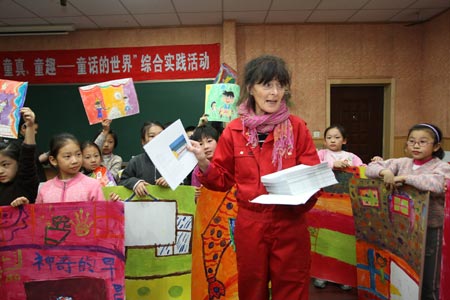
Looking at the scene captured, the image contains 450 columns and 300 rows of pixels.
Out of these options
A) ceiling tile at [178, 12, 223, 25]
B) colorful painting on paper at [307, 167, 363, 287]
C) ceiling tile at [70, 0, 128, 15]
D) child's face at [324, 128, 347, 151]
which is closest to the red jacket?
colorful painting on paper at [307, 167, 363, 287]

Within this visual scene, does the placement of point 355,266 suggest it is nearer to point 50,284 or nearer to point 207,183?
point 207,183

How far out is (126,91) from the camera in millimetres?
2598

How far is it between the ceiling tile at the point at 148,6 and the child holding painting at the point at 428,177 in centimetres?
354

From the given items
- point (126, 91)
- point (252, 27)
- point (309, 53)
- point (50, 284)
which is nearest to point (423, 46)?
point (309, 53)

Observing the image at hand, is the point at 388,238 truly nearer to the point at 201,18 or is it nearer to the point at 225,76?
the point at 225,76

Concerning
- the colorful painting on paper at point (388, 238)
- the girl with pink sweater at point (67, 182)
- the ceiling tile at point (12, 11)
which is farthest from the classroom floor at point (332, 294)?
the ceiling tile at point (12, 11)

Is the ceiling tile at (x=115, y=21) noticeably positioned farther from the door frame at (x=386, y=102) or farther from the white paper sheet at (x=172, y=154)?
the white paper sheet at (x=172, y=154)

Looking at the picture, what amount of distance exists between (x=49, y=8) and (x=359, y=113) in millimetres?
5019

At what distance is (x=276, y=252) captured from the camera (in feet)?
4.02

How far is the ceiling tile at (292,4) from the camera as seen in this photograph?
4.34 m

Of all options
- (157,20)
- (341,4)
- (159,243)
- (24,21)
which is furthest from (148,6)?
(159,243)

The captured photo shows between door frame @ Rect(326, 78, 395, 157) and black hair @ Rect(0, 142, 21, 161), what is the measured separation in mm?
4514

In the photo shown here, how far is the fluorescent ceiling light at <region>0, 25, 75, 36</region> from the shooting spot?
4.96m

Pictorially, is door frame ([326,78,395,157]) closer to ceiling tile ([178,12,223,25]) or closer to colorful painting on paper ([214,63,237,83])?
ceiling tile ([178,12,223,25])
